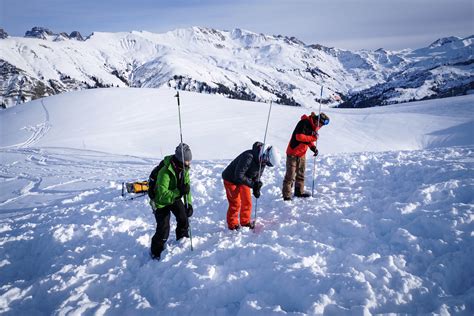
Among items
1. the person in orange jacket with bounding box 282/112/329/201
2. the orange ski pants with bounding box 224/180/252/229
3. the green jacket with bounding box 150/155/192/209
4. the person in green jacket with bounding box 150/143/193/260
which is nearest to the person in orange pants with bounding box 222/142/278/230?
the orange ski pants with bounding box 224/180/252/229

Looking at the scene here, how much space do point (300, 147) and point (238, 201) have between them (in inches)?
101

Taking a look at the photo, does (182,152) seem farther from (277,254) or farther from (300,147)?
(300,147)

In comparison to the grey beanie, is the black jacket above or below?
below

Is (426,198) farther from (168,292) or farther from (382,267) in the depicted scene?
(168,292)

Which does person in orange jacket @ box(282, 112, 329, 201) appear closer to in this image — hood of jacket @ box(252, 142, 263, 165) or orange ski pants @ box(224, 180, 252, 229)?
hood of jacket @ box(252, 142, 263, 165)

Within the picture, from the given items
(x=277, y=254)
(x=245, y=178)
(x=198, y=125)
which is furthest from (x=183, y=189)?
(x=198, y=125)

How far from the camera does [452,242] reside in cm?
548

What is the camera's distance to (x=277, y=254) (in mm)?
5867

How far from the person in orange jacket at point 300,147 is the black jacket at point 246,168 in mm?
1805

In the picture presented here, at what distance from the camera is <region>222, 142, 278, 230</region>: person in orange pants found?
6.86 metres

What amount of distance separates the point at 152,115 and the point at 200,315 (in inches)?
1120

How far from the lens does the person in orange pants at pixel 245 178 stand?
6.86 metres

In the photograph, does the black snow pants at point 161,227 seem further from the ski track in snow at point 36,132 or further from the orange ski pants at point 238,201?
→ the ski track in snow at point 36,132

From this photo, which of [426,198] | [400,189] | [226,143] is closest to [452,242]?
[426,198]
